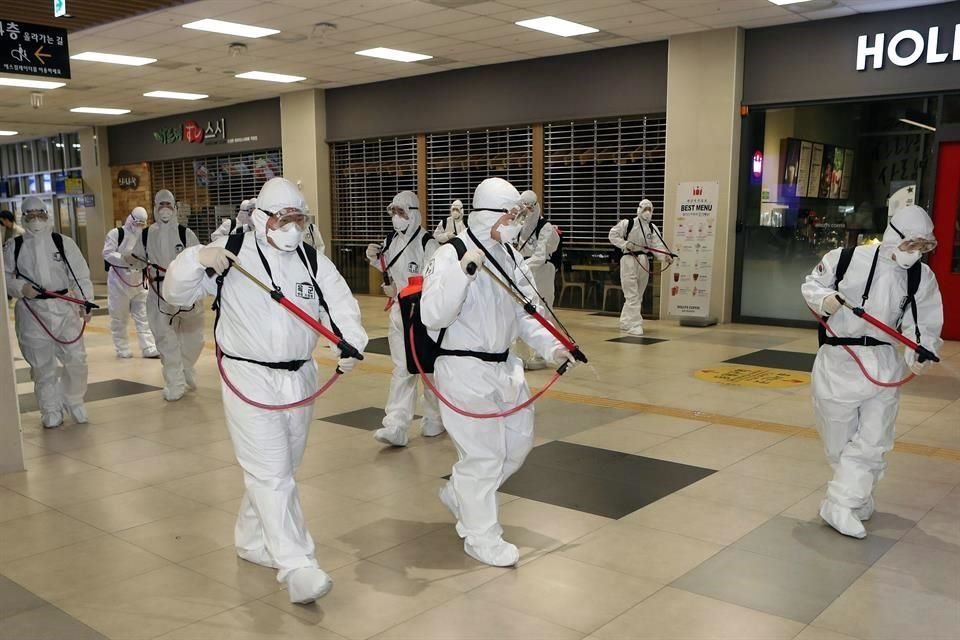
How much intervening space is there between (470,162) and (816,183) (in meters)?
5.70

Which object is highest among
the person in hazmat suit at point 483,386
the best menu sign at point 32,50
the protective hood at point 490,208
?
Result: the best menu sign at point 32,50

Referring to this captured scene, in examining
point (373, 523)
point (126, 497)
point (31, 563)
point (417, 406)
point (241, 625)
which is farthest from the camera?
point (417, 406)

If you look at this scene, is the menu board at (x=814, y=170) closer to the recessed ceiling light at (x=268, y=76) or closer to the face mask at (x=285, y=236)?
the recessed ceiling light at (x=268, y=76)

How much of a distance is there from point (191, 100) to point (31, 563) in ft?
48.5

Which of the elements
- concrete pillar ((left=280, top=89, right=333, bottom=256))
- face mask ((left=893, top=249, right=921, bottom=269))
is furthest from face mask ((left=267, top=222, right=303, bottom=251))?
concrete pillar ((left=280, top=89, right=333, bottom=256))

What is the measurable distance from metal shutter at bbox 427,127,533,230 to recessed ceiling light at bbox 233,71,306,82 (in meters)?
2.60

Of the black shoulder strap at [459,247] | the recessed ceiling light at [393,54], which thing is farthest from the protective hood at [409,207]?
the recessed ceiling light at [393,54]

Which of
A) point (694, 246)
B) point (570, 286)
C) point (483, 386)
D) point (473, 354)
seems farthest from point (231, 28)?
point (483, 386)

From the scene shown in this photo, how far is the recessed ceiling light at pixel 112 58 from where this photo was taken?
1211 centimetres

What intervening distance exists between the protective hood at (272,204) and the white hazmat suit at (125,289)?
6.92 m

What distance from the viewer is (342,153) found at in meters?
16.3

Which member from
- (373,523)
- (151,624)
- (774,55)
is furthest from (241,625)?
(774,55)

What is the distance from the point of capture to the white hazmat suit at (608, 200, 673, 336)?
Answer: 11.1 m

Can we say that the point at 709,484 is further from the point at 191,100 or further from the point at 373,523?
the point at 191,100
